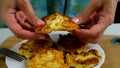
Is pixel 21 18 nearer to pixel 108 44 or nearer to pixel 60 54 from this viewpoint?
pixel 60 54

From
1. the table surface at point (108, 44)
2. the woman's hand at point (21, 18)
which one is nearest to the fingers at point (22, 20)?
the woman's hand at point (21, 18)

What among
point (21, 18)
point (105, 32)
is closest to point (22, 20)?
point (21, 18)

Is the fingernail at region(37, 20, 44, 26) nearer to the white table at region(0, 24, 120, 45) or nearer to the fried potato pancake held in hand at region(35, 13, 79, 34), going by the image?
the fried potato pancake held in hand at region(35, 13, 79, 34)

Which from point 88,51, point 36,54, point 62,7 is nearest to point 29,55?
point 36,54

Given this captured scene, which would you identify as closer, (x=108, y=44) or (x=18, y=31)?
(x=18, y=31)

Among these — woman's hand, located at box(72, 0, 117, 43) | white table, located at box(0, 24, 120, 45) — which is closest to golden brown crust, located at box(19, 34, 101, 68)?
woman's hand, located at box(72, 0, 117, 43)

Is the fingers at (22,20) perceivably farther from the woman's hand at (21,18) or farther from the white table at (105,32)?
the white table at (105,32)
